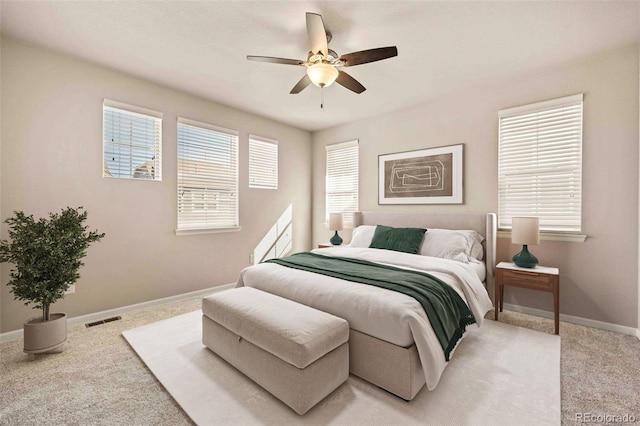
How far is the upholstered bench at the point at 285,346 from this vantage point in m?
1.65

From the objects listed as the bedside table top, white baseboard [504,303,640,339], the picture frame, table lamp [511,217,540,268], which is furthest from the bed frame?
the picture frame

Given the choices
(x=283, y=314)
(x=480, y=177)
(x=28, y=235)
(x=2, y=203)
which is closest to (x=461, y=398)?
(x=283, y=314)

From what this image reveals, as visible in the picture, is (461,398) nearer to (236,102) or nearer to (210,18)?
(210,18)

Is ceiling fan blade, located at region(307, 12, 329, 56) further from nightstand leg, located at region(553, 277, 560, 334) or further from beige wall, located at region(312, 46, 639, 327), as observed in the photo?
nightstand leg, located at region(553, 277, 560, 334)

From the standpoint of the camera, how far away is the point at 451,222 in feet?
12.3

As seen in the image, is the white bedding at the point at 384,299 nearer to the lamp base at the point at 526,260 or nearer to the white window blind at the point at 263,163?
the lamp base at the point at 526,260

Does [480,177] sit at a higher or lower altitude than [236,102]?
lower

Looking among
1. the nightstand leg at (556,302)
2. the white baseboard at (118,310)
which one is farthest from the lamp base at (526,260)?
the white baseboard at (118,310)

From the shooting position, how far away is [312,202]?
18.6 feet

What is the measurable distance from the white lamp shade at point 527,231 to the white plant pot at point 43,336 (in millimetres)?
4311

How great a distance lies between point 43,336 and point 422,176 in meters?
4.41

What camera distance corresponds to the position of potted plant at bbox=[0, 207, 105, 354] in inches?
89.4

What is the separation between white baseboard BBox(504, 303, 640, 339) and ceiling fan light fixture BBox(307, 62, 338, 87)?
3.27m

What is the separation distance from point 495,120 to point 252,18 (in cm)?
300
